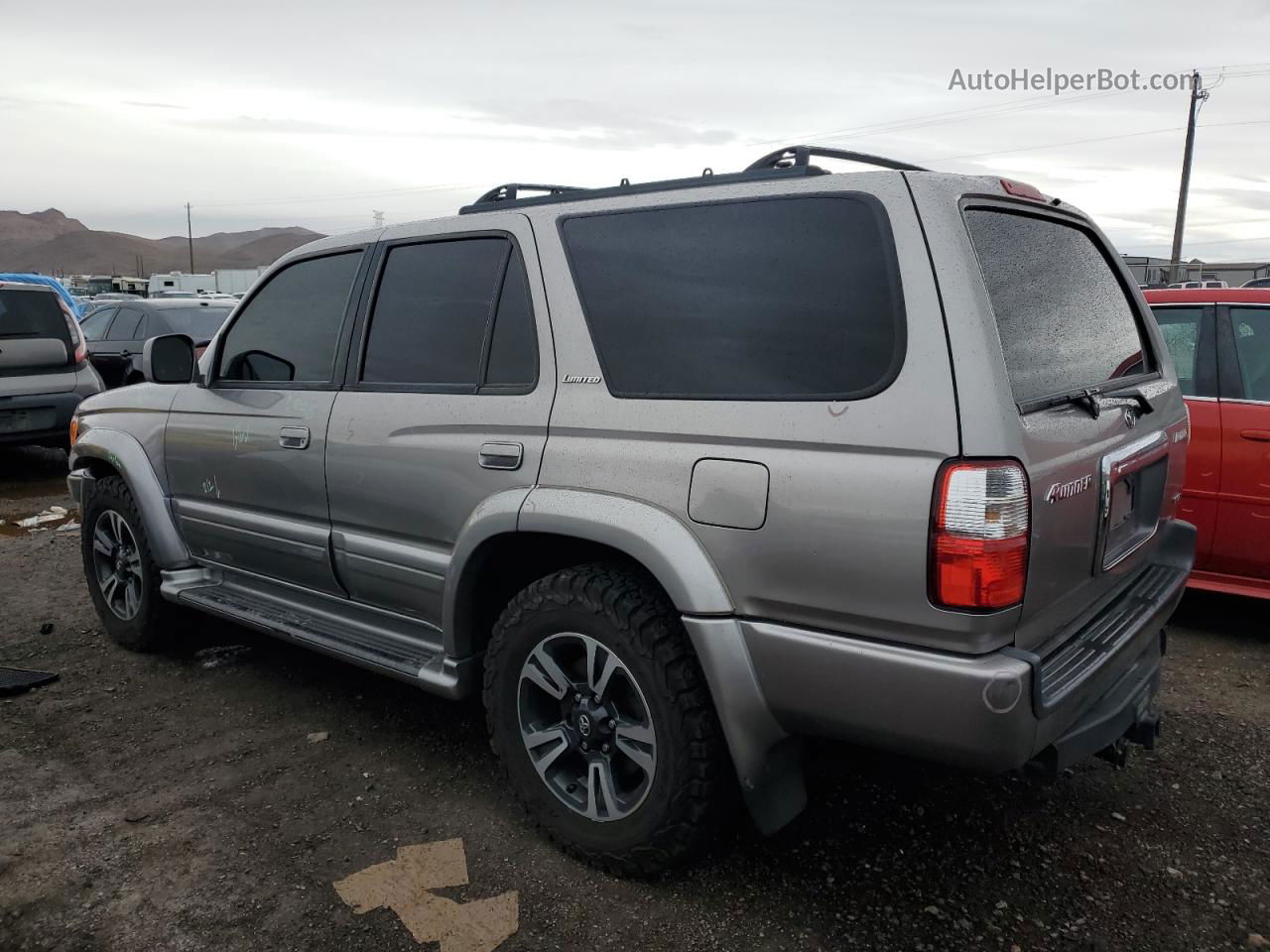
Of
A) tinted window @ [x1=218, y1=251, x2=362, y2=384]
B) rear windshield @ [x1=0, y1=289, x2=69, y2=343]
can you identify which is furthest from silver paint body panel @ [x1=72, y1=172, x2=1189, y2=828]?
rear windshield @ [x1=0, y1=289, x2=69, y2=343]

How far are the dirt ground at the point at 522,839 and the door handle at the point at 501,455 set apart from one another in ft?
3.72

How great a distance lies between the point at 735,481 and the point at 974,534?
566 mm

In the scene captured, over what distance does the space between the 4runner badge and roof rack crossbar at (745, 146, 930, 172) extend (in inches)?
34.2

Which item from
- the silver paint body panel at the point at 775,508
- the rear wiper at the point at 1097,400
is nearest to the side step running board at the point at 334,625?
the silver paint body panel at the point at 775,508

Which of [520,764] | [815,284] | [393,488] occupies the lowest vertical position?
[520,764]

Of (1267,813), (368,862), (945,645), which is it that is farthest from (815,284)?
(1267,813)

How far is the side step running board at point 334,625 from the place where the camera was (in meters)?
3.06

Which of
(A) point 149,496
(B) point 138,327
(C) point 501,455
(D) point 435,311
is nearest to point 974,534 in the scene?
(C) point 501,455

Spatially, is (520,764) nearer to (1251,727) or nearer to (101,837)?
(101,837)

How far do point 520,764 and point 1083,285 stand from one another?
7.18ft

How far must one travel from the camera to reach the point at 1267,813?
3.08 metres

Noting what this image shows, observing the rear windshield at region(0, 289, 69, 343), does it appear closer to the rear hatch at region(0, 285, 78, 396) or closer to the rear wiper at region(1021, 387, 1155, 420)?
the rear hatch at region(0, 285, 78, 396)

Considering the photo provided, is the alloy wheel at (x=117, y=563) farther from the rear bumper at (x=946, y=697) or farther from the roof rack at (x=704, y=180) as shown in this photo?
the rear bumper at (x=946, y=697)

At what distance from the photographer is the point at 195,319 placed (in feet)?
40.8
